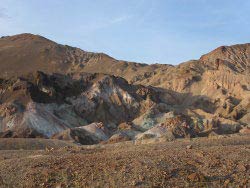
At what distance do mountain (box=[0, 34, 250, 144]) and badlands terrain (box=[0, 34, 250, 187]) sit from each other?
0.48 feet

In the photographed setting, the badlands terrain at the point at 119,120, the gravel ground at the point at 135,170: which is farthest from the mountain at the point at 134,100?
the gravel ground at the point at 135,170

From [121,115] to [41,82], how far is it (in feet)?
33.1

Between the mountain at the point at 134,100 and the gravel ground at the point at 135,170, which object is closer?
the gravel ground at the point at 135,170

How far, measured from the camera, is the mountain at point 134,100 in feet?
169

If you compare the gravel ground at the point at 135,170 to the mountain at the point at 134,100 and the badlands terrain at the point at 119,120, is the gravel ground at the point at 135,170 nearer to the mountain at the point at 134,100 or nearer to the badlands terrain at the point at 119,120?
the badlands terrain at the point at 119,120

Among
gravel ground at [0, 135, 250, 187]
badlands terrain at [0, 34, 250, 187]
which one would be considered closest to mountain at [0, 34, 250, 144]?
badlands terrain at [0, 34, 250, 187]

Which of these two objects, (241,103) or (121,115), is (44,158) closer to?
(121,115)

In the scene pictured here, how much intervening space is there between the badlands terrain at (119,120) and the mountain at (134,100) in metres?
0.15

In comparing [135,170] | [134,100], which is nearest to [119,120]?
[134,100]

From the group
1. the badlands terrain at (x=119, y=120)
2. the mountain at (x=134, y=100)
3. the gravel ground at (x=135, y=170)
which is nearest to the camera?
the gravel ground at (x=135, y=170)

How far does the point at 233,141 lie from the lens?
71.7 ft

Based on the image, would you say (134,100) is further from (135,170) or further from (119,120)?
(135,170)

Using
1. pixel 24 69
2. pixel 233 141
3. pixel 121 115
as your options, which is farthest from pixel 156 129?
pixel 24 69

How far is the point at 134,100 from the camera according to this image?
222ft
